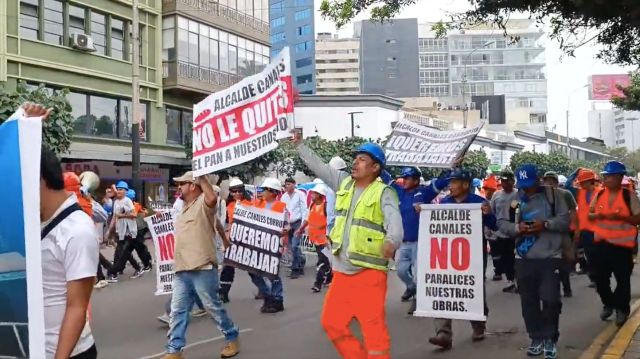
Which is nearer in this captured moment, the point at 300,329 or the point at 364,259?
the point at 364,259

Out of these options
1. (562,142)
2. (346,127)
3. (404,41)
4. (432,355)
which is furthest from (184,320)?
(404,41)

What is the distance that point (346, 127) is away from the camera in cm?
5369

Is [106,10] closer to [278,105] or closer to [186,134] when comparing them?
[186,134]

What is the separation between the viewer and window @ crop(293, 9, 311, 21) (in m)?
132

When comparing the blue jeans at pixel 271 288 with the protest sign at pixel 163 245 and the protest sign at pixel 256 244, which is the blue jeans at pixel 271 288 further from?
the protest sign at pixel 163 245

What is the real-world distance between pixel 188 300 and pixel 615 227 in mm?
4436

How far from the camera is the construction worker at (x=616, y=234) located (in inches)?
290

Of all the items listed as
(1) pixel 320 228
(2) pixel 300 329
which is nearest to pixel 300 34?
(1) pixel 320 228

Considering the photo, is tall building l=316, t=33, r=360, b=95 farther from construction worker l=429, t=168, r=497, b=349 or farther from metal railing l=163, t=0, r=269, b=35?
construction worker l=429, t=168, r=497, b=349

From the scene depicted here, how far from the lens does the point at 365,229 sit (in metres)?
4.89

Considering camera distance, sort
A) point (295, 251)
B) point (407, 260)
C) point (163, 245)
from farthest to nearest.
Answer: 1. point (295, 251)
2. point (407, 260)
3. point (163, 245)

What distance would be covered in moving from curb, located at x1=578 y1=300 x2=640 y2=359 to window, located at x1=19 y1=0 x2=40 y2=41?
22.9m

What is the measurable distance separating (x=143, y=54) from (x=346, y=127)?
81.6 feet

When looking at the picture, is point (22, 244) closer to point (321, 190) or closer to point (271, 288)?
point (271, 288)
